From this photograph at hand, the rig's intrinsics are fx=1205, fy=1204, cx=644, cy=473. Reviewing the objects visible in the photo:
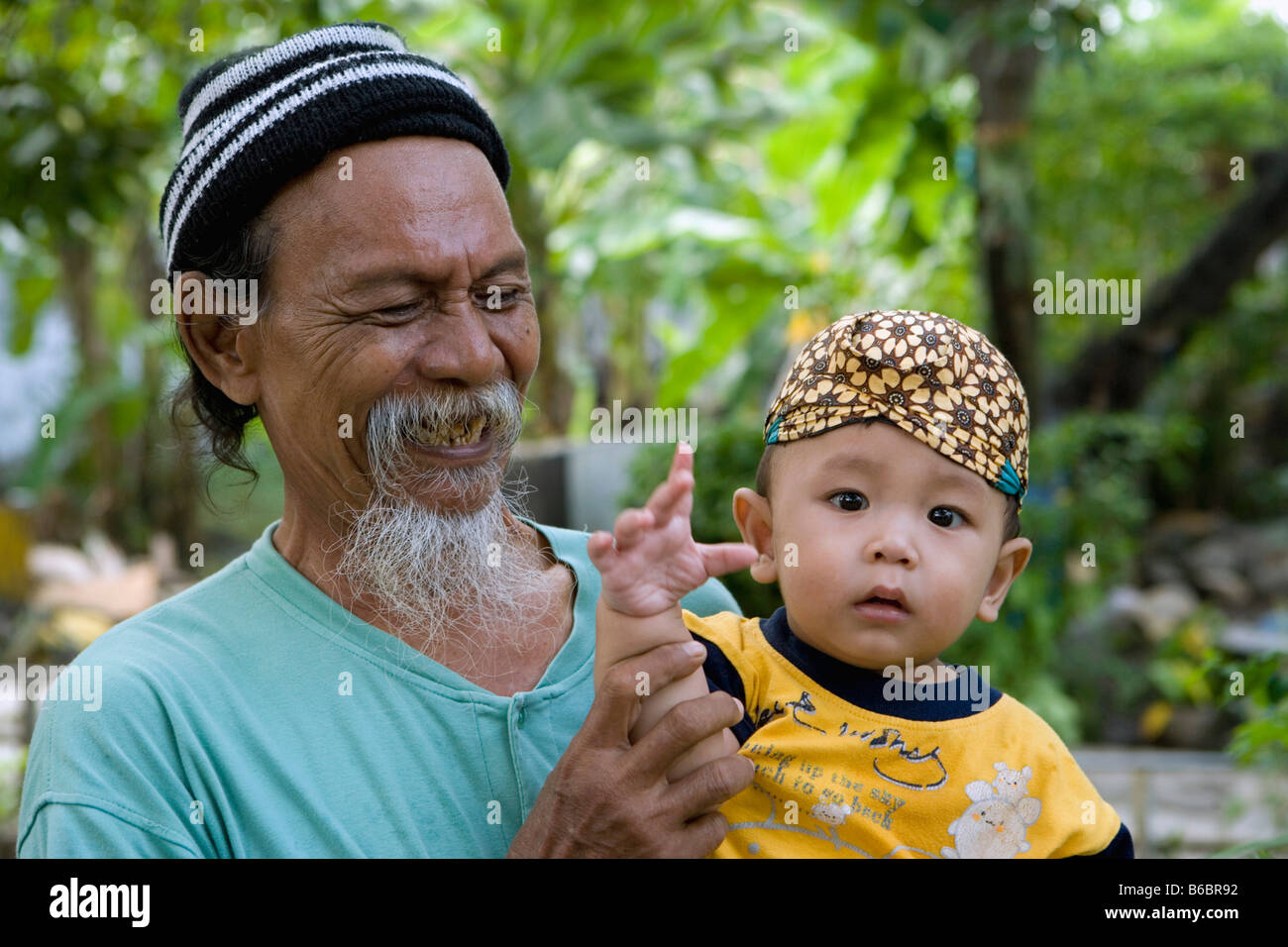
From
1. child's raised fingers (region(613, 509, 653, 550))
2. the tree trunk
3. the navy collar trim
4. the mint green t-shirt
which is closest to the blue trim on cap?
the navy collar trim

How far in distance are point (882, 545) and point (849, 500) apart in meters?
0.10

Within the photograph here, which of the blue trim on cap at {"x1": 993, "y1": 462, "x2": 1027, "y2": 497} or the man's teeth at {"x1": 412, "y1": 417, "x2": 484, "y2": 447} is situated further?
the man's teeth at {"x1": 412, "y1": 417, "x2": 484, "y2": 447}

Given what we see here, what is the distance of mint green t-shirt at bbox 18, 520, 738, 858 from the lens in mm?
1644

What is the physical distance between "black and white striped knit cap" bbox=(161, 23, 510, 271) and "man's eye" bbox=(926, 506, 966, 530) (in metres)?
0.99

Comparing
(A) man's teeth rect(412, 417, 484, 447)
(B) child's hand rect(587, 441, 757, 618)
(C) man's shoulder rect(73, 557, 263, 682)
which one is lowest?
(C) man's shoulder rect(73, 557, 263, 682)

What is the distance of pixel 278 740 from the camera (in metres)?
1.78

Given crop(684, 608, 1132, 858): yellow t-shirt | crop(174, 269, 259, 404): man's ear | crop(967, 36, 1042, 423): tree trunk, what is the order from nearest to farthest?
1. crop(684, 608, 1132, 858): yellow t-shirt
2. crop(174, 269, 259, 404): man's ear
3. crop(967, 36, 1042, 423): tree trunk

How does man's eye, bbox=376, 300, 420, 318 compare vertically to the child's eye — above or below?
above

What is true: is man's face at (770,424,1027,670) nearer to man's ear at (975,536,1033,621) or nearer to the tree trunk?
man's ear at (975,536,1033,621)

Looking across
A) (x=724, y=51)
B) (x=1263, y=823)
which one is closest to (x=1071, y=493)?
(x=1263, y=823)

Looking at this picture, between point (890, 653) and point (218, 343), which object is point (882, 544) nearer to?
point (890, 653)

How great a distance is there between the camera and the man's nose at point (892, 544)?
1.69 meters
